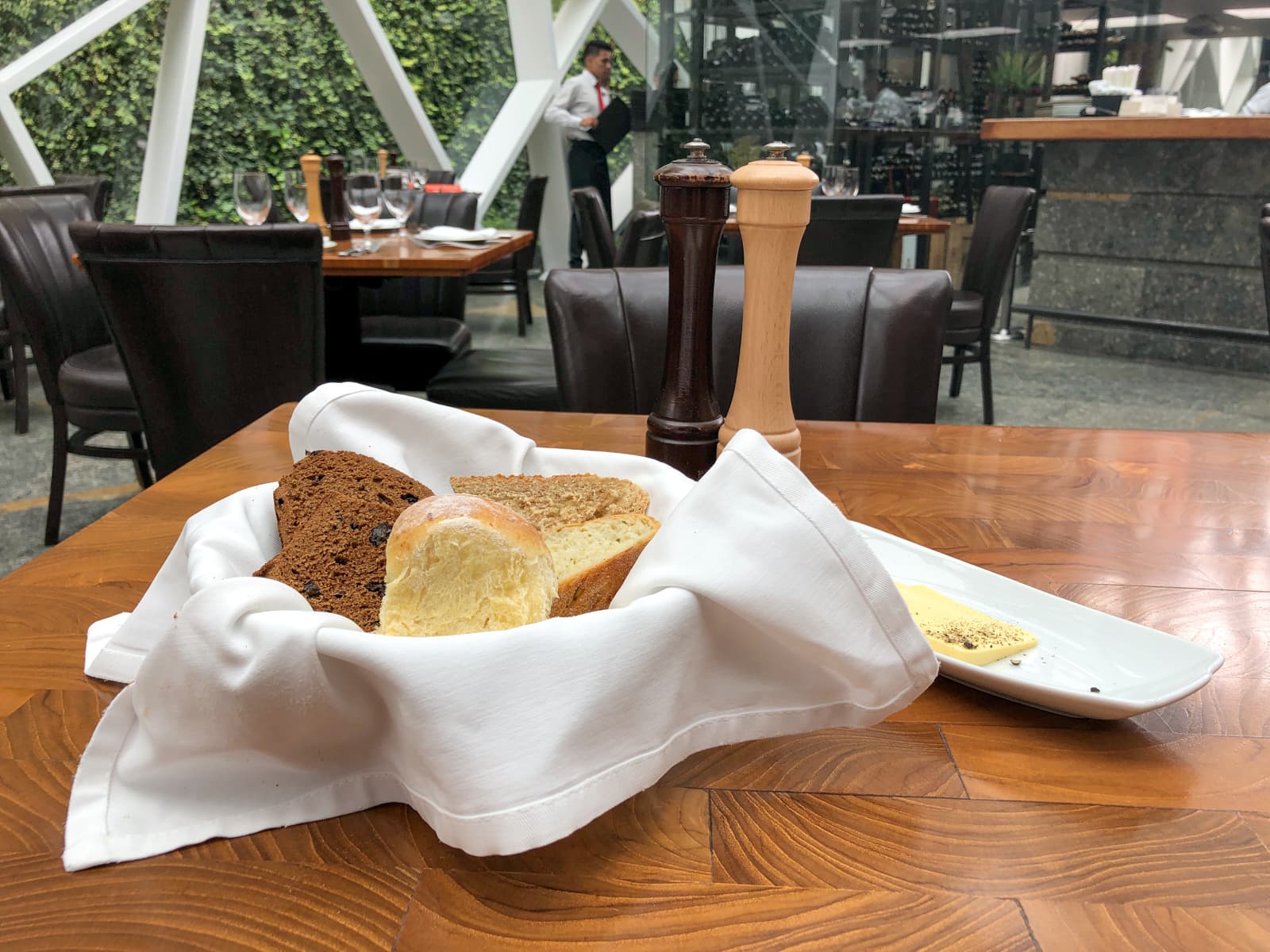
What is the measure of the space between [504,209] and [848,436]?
685cm

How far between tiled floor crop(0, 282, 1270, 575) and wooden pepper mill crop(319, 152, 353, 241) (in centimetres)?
100

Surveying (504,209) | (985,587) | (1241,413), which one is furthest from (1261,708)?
(504,209)

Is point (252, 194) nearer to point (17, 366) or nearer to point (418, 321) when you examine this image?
point (418, 321)

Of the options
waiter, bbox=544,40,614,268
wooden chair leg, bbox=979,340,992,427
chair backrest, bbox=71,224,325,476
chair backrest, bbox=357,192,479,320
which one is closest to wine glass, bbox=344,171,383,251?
chair backrest, bbox=357,192,479,320

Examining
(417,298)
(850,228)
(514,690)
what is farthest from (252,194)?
(514,690)

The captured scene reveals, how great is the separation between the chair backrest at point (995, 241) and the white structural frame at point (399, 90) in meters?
3.64

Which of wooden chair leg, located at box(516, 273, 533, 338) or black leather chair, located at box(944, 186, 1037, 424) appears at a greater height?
black leather chair, located at box(944, 186, 1037, 424)

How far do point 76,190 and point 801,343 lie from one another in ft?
10.7

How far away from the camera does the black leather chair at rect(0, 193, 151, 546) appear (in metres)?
2.29

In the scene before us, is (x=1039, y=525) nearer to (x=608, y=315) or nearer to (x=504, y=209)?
(x=608, y=315)

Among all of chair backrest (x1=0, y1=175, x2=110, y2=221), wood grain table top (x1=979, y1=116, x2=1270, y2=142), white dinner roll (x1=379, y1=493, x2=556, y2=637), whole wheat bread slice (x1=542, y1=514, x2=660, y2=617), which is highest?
wood grain table top (x1=979, y1=116, x2=1270, y2=142)

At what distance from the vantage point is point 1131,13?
530cm

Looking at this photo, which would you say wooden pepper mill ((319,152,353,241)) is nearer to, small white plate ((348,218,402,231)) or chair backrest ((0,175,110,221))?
small white plate ((348,218,402,231))

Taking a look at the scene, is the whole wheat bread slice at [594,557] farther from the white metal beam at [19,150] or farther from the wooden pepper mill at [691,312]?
the white metal beam at [19,150]
